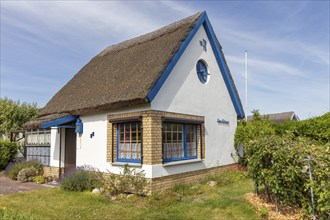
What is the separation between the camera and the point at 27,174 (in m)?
12.7

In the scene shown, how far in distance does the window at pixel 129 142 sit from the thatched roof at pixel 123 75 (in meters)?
0.86

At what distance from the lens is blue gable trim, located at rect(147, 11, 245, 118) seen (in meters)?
9.45

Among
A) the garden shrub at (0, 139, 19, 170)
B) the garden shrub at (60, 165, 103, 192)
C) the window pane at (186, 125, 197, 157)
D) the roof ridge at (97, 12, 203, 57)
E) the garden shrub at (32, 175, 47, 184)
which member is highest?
the roof ridge at (97, 12, 203, 57)

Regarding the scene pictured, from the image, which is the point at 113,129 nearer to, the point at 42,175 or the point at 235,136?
the point at 42,175

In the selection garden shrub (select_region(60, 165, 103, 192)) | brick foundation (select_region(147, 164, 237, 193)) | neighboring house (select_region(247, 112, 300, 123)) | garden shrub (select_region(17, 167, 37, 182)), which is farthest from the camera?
neighboring house (select_region(247, 112, 300, 123))

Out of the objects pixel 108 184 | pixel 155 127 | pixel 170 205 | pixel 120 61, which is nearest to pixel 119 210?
pixel 170 205

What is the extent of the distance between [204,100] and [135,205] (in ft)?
18.8

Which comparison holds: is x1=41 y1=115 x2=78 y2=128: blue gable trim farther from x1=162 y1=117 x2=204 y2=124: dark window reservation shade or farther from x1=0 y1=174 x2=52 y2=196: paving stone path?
x1=162 y1=117 x2=204 y2=124: dark window reservation shade

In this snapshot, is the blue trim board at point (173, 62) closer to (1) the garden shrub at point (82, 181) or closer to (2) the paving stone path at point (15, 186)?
(1) the garden shrub at point (82, 181)

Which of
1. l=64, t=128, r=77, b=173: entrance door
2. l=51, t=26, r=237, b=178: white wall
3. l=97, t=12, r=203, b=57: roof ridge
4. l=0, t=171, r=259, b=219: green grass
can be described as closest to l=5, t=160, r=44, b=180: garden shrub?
l=51, t=26, r=237, b=178: white wall

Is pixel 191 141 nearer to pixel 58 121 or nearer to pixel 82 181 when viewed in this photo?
pixel 82 181

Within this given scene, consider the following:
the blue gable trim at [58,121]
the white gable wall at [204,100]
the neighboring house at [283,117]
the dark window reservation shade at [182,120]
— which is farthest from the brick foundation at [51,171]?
the neighboring house at [283,117]

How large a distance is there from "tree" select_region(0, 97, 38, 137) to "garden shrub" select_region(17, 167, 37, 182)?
11850 millimetres

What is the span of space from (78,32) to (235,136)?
31.5ft
